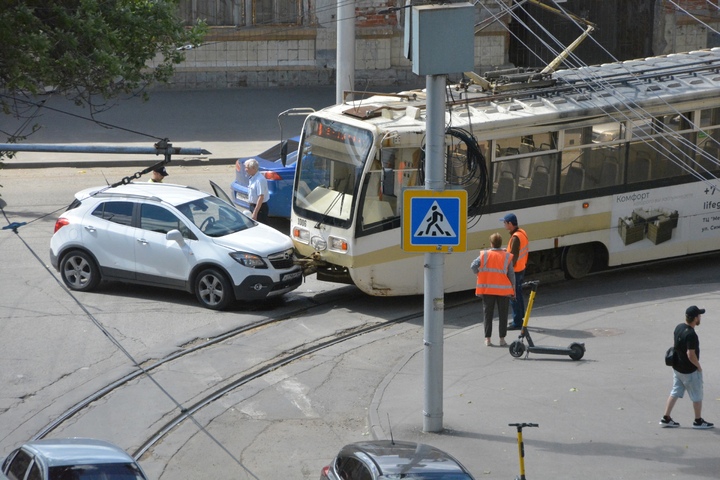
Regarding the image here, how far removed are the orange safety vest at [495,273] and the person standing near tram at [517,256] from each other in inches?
15.2

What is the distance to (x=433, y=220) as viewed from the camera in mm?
10945

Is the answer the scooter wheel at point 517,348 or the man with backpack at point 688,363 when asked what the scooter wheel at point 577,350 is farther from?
the man with backpack at point 688,363

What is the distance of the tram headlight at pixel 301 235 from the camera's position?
15.7 metres

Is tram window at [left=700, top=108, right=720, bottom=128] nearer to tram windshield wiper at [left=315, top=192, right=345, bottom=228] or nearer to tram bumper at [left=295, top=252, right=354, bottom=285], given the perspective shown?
tram windshield wiper at [left=315, top=192, right=345, bottom=228]

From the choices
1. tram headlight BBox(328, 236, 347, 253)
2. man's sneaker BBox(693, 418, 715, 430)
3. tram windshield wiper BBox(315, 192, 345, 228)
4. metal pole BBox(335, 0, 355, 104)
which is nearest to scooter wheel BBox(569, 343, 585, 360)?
man's sneaker BBox(693, 418, 715, 430)

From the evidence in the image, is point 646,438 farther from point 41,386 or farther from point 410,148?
point 41,386

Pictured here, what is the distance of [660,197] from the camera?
16594mm

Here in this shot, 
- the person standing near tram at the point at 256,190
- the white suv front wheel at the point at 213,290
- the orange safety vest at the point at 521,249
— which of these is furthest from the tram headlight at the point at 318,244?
the orange safety vest at the point at 521,249

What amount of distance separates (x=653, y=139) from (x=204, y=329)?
7.56 m

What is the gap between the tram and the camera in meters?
15.0

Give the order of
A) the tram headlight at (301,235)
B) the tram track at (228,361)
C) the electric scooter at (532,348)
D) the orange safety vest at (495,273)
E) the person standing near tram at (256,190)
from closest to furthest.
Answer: the tram track at (228,361)
the electric scooter at (532,348)
the orange safety vest at (495,273)
the tram headlight at (301,235)
the person standing near tram at (256,190)

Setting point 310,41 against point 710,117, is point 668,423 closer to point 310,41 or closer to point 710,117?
point 710,117

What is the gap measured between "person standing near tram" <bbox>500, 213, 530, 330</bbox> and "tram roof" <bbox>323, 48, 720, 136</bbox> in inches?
67.3

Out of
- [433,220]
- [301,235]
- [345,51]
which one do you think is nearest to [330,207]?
[301,235]
